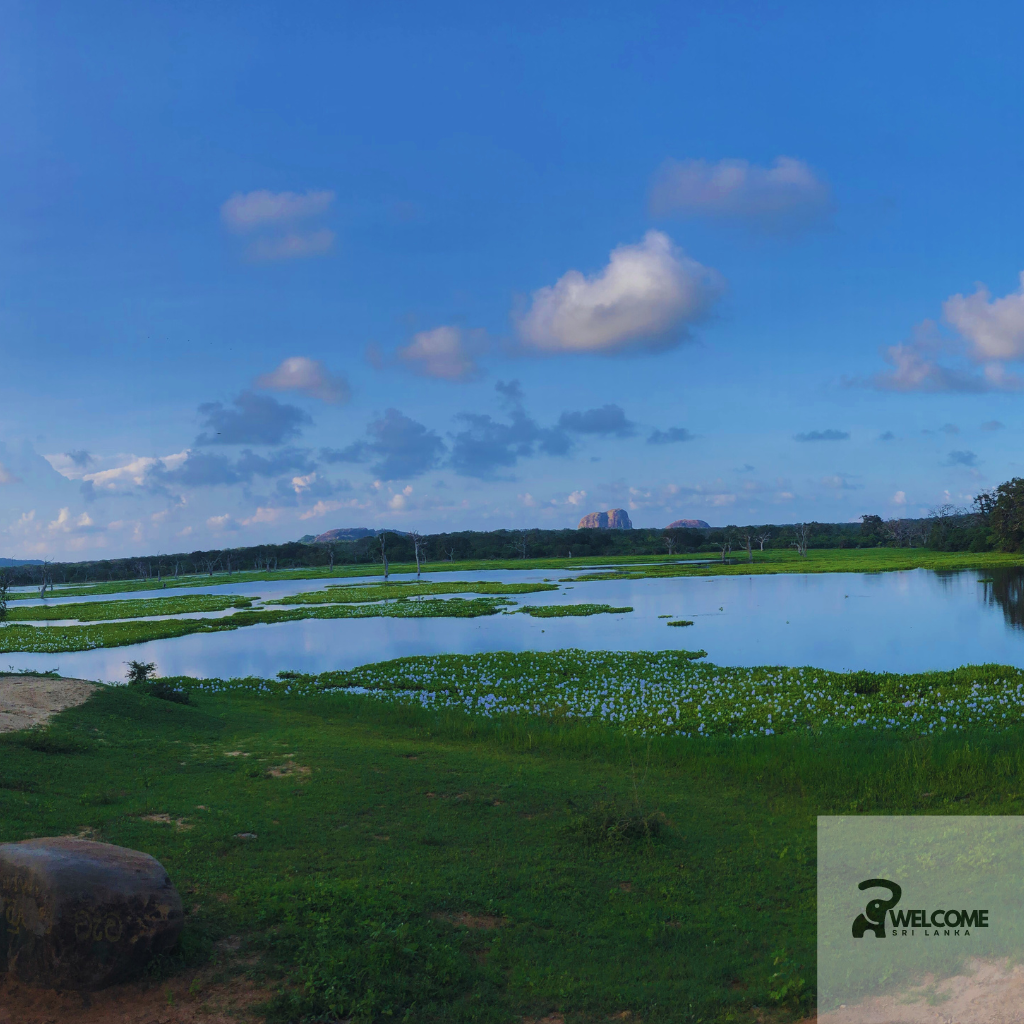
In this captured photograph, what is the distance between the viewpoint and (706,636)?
113ft

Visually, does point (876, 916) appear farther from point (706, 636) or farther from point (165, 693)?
point (706, 636)

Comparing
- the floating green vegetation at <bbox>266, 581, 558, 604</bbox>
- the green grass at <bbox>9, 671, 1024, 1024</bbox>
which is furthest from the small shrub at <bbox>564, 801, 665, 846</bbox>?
the floating green vegetation at <bbox>266, 581, 558, 604</bbox>

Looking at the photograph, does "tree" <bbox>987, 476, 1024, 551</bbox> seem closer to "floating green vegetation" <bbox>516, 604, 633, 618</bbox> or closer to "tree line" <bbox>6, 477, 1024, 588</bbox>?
"tree line" <bbox>6, 477, 1024, 588</bbox>

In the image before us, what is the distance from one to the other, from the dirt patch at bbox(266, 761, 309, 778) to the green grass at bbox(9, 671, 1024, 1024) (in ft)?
0.27

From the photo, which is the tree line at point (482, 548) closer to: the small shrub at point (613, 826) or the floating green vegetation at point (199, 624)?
the floating green vegetation at point (199, 624)

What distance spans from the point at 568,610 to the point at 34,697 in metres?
34.7

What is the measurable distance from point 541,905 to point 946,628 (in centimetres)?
3384

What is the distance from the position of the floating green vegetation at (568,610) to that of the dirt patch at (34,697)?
30841mm

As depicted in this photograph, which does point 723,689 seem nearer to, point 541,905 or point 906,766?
point 906,766

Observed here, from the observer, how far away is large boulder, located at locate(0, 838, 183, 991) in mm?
5668

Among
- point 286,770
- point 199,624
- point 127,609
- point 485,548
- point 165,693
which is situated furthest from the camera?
point 485,548

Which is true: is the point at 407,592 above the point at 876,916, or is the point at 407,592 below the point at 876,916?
below

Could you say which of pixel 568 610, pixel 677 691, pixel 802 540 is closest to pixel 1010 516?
pixel 802 540

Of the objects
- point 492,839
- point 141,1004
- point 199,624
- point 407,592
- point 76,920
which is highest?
point 76,920
